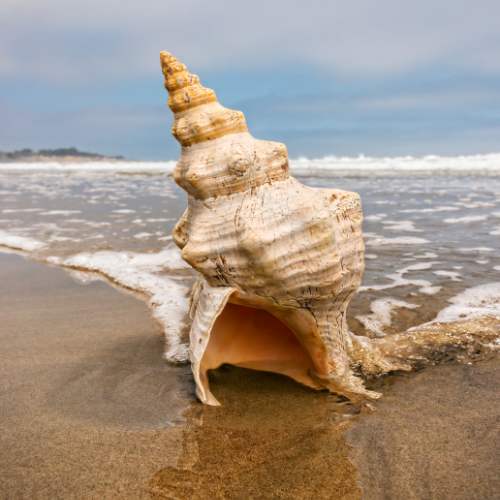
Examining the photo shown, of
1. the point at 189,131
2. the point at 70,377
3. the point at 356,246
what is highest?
the point at 189,131

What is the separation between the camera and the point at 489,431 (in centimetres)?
209

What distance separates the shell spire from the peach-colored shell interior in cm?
100

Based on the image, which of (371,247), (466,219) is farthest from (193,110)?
(466,219)

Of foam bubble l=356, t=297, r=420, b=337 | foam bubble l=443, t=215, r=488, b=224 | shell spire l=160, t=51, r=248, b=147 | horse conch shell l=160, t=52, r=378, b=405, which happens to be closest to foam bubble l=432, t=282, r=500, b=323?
foam bubble l=356, t=297, r=420, b=337

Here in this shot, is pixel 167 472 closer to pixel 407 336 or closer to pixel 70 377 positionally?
pixel 70 377

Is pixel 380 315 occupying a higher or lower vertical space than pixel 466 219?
lower

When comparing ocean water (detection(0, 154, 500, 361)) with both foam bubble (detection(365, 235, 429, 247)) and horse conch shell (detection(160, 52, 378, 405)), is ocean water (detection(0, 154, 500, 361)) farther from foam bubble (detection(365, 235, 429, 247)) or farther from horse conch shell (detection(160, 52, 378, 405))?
horse conch shell (detection(160, 52, 378, 405))

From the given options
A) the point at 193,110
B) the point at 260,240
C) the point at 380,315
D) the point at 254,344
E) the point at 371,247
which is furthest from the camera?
the point at 371,247

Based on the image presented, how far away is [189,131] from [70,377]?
4.76 feet

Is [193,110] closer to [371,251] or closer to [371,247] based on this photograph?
[371,251]

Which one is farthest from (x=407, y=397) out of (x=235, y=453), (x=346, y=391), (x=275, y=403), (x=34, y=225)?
(x=34, y=225)

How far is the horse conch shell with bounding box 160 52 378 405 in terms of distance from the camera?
2381 millimetres

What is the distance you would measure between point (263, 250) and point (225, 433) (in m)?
0.82

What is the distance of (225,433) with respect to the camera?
2.12 metres
